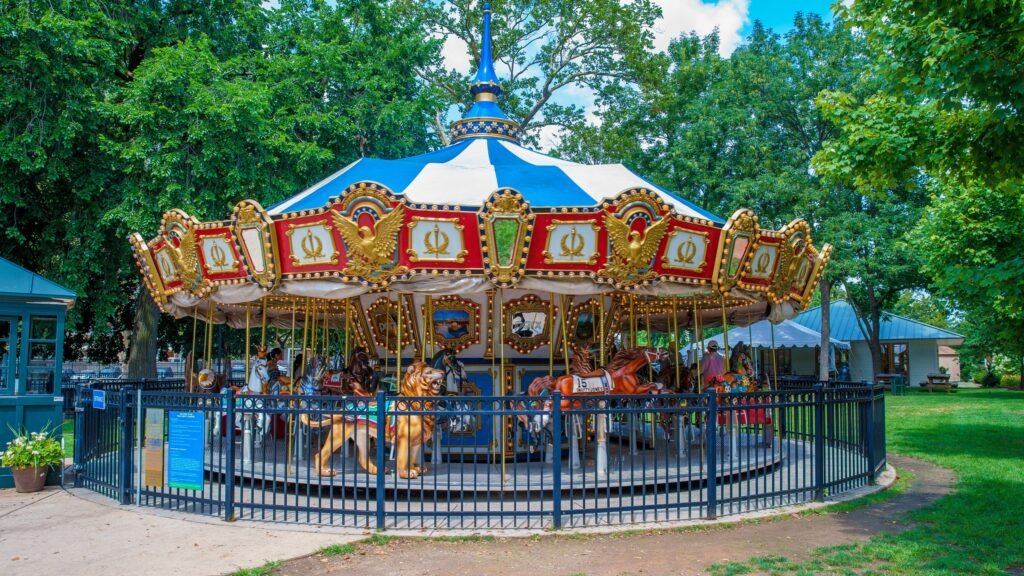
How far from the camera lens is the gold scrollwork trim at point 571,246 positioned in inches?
357

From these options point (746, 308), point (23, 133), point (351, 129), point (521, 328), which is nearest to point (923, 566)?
point (521, 328)

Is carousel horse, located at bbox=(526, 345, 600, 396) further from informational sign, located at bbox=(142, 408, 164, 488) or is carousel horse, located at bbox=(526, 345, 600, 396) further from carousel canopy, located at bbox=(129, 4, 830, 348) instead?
informational sign, located at bbox=(142, 408, 164, 488)

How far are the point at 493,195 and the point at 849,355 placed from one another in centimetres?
3421

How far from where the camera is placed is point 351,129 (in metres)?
19.7

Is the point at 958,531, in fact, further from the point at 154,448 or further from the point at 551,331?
the point at 154,448

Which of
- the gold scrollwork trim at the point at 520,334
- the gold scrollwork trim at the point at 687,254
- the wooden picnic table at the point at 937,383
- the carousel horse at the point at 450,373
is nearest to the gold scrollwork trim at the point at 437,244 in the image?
the carousel horse at the point at 450,373

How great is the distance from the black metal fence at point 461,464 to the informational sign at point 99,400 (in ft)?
0.19

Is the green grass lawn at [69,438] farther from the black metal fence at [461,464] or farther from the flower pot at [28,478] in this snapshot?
the black metal fence at [461,464]

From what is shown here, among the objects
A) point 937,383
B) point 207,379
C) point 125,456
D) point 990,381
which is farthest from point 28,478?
point 990,381

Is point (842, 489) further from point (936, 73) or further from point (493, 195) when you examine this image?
point (493, 195)

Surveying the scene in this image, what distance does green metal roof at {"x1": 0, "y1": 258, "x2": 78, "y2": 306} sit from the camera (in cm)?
998

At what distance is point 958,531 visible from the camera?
7332 mm

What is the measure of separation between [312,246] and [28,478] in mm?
4705

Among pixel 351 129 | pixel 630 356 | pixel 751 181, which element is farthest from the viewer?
pixel 751 181
